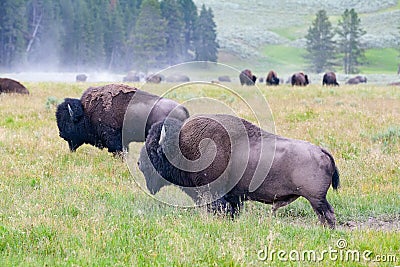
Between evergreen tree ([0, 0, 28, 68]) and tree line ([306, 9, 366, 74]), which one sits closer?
evergreen tree ([0, 0, 28, 68])

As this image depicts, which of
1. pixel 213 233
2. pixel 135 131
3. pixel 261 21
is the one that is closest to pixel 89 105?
pixel 135 131

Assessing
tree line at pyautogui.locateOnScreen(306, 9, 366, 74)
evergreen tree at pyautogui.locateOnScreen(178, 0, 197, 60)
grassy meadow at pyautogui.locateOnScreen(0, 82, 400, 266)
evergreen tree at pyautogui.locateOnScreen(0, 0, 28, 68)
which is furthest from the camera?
evergreen tree at pyautogui.locateOnScreen(178, 0, 197, 60)

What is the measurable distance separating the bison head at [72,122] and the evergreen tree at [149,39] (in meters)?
70.1

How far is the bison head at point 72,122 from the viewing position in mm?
10992

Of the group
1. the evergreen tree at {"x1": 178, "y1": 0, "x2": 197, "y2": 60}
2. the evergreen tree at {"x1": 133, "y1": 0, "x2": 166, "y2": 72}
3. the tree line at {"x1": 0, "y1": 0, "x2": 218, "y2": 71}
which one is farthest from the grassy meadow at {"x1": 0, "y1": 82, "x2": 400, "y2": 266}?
the evergreen tree at {"x1": 178, "y1": 0, "x2": 197, "y2": 60}

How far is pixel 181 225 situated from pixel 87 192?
221cm

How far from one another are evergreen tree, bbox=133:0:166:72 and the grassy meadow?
69661mm

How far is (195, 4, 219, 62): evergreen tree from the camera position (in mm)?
94000

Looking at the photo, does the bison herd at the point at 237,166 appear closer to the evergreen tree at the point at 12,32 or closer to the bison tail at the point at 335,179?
the bison tail at the point at 335,179

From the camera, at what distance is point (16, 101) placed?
18.5 m

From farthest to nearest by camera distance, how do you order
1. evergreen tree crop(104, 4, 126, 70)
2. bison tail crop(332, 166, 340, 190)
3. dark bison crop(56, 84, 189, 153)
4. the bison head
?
evergreen tree crop(104, 4, 126, 70) → the bison head → dark bison crop(56, 84, 189, 153) → bison tail crop(332, 166, 340, 190)

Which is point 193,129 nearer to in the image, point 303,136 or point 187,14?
point 303,136

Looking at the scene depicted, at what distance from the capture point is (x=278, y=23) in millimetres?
133375

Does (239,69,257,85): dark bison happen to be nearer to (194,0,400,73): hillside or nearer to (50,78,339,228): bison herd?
(50,78,339,228): bison herd
